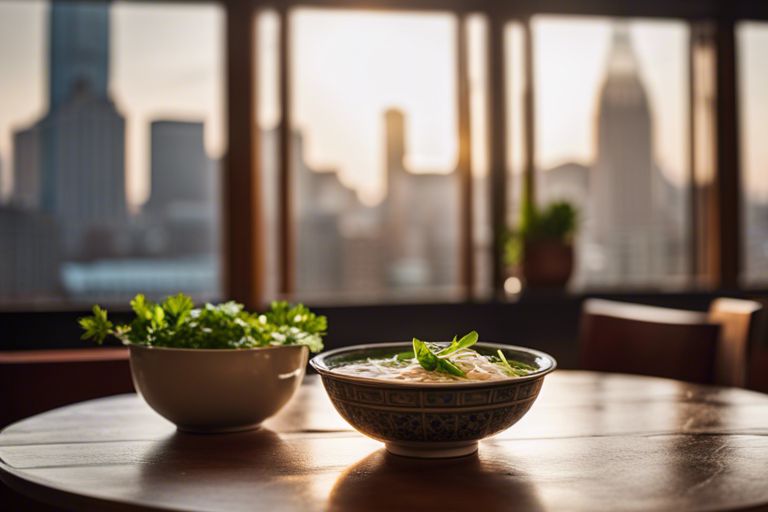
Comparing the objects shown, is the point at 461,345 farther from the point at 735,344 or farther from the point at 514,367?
the point at 735,344

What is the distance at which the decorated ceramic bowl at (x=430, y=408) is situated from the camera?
0.92 m

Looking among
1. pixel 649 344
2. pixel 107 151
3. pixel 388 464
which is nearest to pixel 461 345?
pixel 388 464

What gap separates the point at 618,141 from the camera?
4055 mm

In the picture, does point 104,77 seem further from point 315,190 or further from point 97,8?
point 315,190

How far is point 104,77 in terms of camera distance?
357 cm

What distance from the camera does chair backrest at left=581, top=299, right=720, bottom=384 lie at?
1874mm

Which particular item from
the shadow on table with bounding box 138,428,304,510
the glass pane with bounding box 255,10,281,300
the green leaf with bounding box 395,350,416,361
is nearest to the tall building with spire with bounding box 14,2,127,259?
the glass pane with bounding box 255,10,281,300

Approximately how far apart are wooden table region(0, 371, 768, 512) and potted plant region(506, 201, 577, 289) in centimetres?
227

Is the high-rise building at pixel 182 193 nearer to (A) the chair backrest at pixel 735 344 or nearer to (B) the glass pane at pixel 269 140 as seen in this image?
(B) the glass pane at pixel 269 140

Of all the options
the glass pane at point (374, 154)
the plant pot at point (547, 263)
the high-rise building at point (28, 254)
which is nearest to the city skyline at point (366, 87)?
the glass pane at point (374, 154)

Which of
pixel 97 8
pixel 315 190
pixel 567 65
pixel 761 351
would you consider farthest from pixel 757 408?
pixel 97 8

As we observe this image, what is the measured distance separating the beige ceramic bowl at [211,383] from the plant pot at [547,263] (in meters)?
2.60

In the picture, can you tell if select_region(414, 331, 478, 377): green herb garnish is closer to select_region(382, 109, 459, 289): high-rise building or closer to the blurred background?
the blurred background

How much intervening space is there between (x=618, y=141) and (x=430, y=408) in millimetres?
3451
